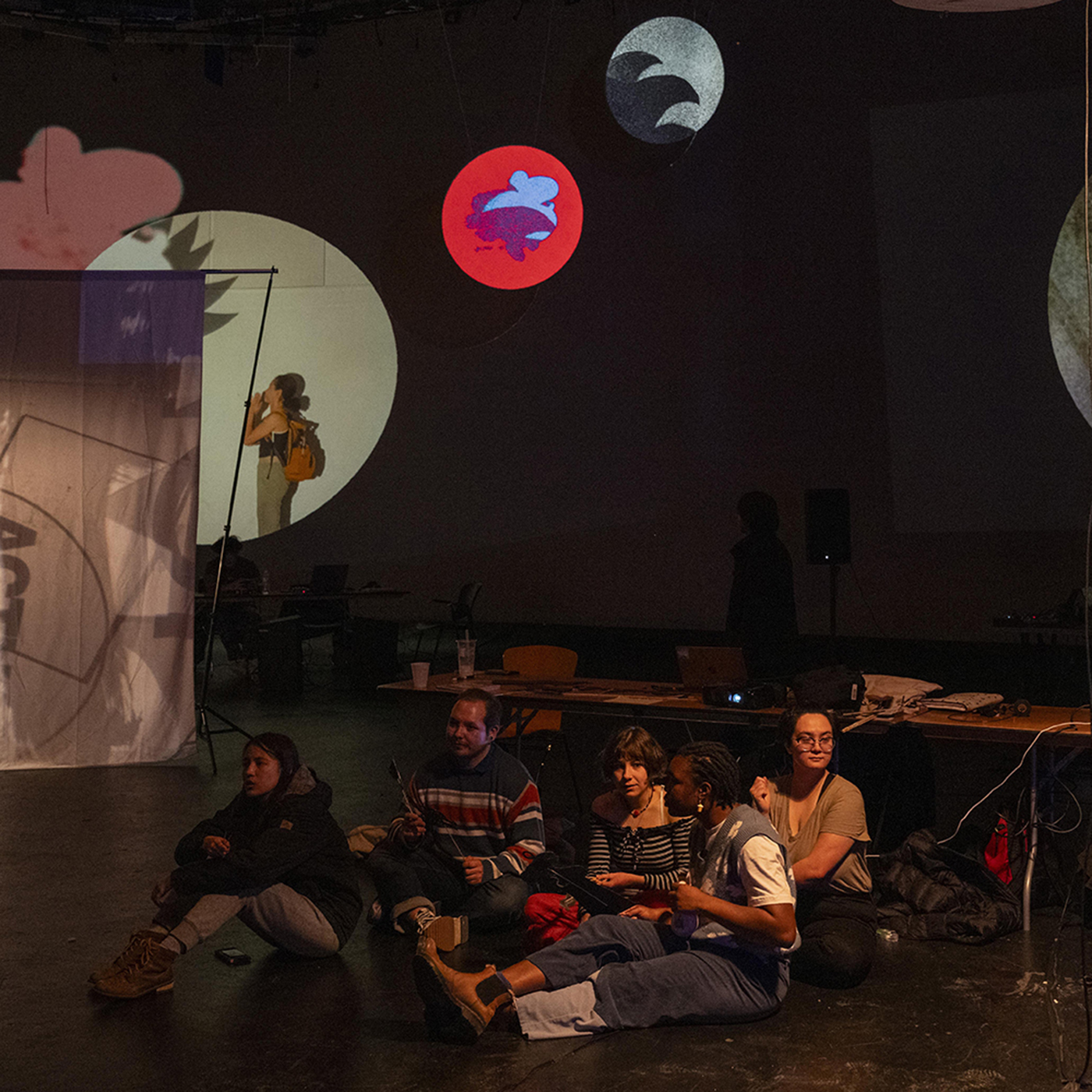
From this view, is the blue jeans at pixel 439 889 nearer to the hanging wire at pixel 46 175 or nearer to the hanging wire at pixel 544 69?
the hanging wire at pixel 544 69

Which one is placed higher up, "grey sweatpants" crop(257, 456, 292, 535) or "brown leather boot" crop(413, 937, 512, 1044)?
"grey sweatpants" crop(257, 456, 292, 535)

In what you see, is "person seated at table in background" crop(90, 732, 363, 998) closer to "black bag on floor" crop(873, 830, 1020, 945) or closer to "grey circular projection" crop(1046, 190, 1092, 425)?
"black bag on floor" crop(873, 830, 1020, 945)

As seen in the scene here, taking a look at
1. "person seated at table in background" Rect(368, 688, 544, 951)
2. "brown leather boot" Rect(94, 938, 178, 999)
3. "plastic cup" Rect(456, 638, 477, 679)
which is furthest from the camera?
"plastic cup" Rect(456, 638, 477, 679)

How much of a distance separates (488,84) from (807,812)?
392 inches

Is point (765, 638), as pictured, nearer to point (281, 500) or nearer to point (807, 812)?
point (807, 812)

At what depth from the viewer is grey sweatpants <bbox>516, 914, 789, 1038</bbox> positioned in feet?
11.5

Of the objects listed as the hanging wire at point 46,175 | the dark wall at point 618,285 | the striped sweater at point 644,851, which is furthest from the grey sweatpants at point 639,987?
the hanging wire at point 46,175

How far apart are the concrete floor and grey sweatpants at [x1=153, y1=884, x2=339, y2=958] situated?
9cm

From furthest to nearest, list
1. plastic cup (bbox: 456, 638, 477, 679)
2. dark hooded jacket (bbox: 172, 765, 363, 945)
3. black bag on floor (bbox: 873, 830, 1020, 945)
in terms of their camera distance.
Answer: plastic cup (bbox: 456, 638, 477, 679)
black bag on floor (bbox: 873, 830, 1020, 945)
dark hooded jacket (bbox: 172, 765, 363, 945)

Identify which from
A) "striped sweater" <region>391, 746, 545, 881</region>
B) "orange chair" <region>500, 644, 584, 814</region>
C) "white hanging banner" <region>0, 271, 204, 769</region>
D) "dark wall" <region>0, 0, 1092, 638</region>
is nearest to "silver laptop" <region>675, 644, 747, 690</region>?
"orange chair" <region>500, 644, 584, 814</region>

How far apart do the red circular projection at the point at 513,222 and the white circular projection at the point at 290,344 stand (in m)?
2.50

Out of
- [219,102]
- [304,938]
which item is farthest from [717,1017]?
[219,102]

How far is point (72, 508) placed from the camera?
6.91 metres

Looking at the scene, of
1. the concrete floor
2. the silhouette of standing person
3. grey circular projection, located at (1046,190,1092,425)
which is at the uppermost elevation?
grey circular projection, located at (1046,190,1092,425)
